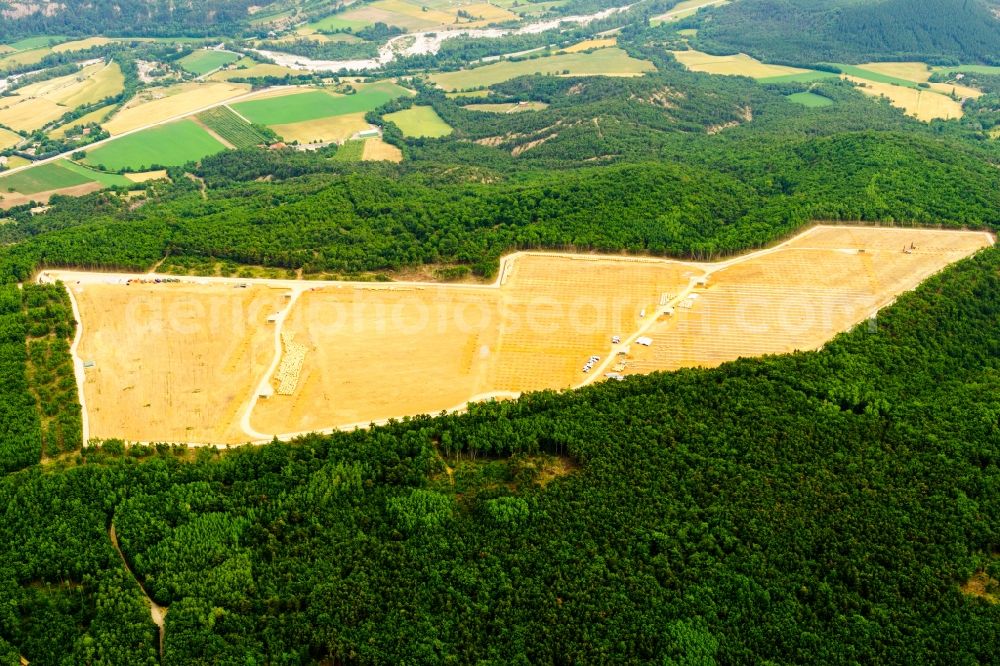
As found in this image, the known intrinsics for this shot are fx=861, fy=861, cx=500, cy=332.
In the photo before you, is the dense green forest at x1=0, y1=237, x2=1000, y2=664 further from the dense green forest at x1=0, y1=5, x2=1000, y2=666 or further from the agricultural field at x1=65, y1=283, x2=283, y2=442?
the agricultural field at x1=65, y1=283, x2=283, y2=442

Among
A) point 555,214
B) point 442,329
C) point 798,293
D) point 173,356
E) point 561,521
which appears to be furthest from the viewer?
point 555,214

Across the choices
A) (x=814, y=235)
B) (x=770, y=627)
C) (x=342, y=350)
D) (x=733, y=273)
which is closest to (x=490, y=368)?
(x=342, y=350)

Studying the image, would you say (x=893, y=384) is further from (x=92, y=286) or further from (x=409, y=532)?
(x=92, y=286)

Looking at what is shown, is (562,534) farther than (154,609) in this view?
Yes

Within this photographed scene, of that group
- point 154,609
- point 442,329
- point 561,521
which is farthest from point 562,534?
point 442,329

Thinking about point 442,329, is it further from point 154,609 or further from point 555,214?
point 154,609

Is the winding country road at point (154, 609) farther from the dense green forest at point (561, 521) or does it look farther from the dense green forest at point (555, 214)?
the dense green forest at point (555, 214)

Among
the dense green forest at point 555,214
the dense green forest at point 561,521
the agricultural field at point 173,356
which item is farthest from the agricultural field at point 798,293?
the agricultural field at point 173,356
